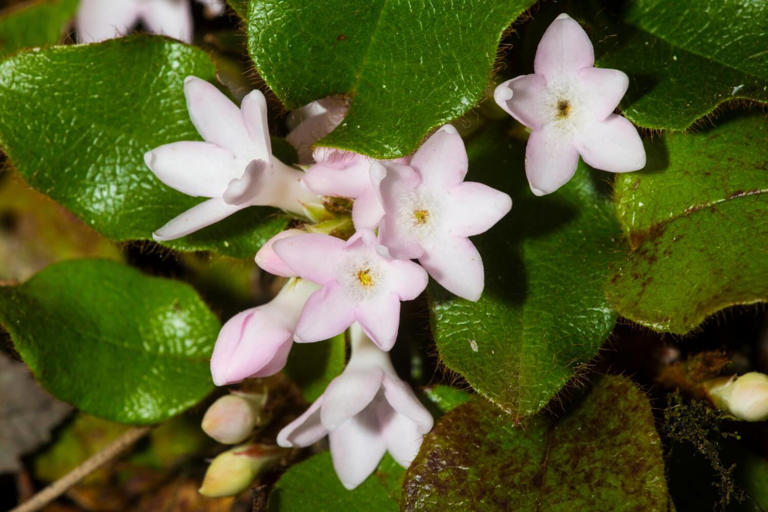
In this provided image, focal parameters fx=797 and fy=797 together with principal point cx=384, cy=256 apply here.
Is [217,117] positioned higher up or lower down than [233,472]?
higher up

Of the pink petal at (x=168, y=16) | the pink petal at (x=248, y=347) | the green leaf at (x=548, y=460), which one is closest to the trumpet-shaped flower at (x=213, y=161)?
the pink petal at (x=248, y=347)

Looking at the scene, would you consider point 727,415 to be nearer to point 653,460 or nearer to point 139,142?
point 653,460

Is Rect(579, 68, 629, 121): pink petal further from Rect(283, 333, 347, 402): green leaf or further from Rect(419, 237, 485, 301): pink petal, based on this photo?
Rect(283, 333, 347, 402): green leaf

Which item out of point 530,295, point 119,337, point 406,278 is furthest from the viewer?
point 119,337

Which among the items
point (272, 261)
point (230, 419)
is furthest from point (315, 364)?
point (272, 261)

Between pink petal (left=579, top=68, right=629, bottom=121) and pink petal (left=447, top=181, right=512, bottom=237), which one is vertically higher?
pink petal (left=579, top=68, right=629, bottom=121)

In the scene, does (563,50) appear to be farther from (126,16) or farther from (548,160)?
(126,16)

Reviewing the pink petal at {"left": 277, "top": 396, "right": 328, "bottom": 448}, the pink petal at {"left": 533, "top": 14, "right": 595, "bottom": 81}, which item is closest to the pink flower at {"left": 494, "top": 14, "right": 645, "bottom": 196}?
the pink petal at {"left": 533, "top": 14, "right": 595, "bottom": 81}
